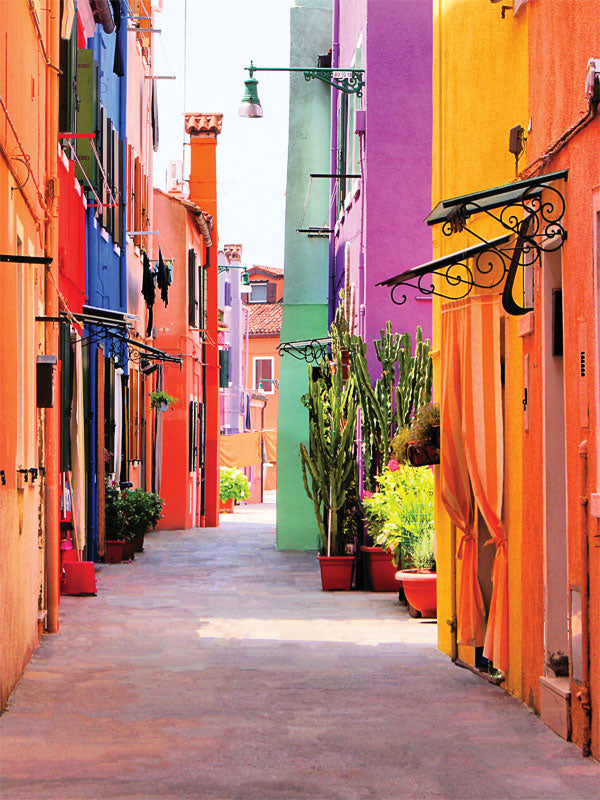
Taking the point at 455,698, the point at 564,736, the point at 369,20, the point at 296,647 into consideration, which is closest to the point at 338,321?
the point at 369,20

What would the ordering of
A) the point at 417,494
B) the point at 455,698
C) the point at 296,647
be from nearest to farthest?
the point at 455,698
the point at 296,647
the point at 417,494

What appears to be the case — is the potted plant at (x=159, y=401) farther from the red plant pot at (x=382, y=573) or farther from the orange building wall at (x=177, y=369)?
the red plant pot at (x=382, y=573)

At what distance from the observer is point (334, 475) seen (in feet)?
53.5

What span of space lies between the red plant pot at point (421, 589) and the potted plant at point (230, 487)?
3053 centimetres

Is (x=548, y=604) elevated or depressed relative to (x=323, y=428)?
depressed

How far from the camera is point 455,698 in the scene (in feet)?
27.3

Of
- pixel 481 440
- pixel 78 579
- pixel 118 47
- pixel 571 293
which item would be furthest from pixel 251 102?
pixel 571 293

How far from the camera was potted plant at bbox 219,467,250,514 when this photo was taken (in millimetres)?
43909

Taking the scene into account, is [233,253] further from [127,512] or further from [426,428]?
[426,428]

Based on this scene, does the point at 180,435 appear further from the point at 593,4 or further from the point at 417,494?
the point at 593,4

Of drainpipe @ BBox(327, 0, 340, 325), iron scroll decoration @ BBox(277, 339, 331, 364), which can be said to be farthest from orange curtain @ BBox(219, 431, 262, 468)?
→ iron scroll decoration @ BBox(277, 339, 331, 364)

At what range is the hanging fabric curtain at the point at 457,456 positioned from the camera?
926 centimetres

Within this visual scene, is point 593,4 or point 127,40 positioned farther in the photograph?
point 127,40

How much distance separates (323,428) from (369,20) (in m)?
5.12
